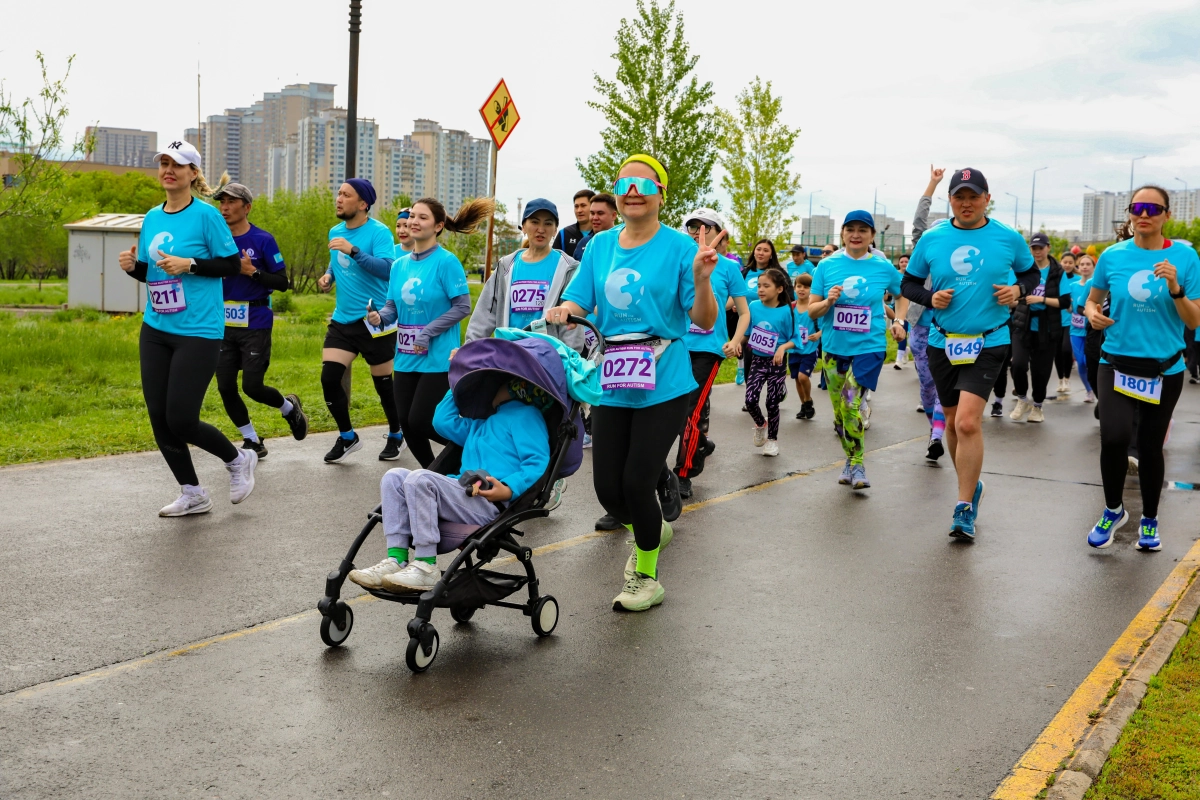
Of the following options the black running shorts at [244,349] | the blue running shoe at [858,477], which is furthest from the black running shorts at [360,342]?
the blue running shoe at [858,477]

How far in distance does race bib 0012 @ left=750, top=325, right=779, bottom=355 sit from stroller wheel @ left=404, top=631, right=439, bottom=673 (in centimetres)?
675

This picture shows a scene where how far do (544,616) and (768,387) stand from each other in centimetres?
620

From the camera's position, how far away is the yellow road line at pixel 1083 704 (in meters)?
3.76

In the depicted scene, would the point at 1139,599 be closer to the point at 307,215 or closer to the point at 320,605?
the point at 320,605

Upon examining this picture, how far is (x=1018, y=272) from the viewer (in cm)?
724

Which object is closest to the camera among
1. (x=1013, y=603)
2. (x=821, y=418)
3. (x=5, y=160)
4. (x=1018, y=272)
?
(x=1013, y=603)

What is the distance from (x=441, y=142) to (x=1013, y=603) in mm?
129849

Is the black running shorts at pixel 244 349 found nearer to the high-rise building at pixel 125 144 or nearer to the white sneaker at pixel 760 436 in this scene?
the white sneaker at pixel 760 436

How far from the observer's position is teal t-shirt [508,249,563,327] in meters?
7.51

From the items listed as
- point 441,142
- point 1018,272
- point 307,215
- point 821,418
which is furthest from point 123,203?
point 1018,272

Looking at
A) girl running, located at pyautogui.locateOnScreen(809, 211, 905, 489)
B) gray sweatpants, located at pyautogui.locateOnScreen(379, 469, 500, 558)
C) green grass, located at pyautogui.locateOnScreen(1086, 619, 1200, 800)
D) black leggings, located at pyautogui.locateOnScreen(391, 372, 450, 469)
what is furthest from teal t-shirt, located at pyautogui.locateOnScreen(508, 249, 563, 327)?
green grass, located at pyautogui.locateOnScreen(1086, 619, 1200, 800)

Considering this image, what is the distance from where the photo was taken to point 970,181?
7082 mm

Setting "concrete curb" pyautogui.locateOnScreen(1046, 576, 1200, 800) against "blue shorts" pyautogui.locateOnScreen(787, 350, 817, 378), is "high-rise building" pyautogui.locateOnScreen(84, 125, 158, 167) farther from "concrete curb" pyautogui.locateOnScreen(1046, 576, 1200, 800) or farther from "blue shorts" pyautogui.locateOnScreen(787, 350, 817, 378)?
"concrete curb" pyautogui.locateOnScreen(1046, 576, 1200, 800)

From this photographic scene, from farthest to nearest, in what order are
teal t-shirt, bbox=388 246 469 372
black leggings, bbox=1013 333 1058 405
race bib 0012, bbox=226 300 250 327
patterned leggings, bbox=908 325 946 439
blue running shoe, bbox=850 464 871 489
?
black leggings, bbox=1013 333 1058 405 < patterned leggings, bbox=908 325 946 439 < race bib 0012, bbox=226 300 250 327 < blue running shoe, bbox=850 464 871 489 < teal t-shirt, bbox=388 246 469 372
